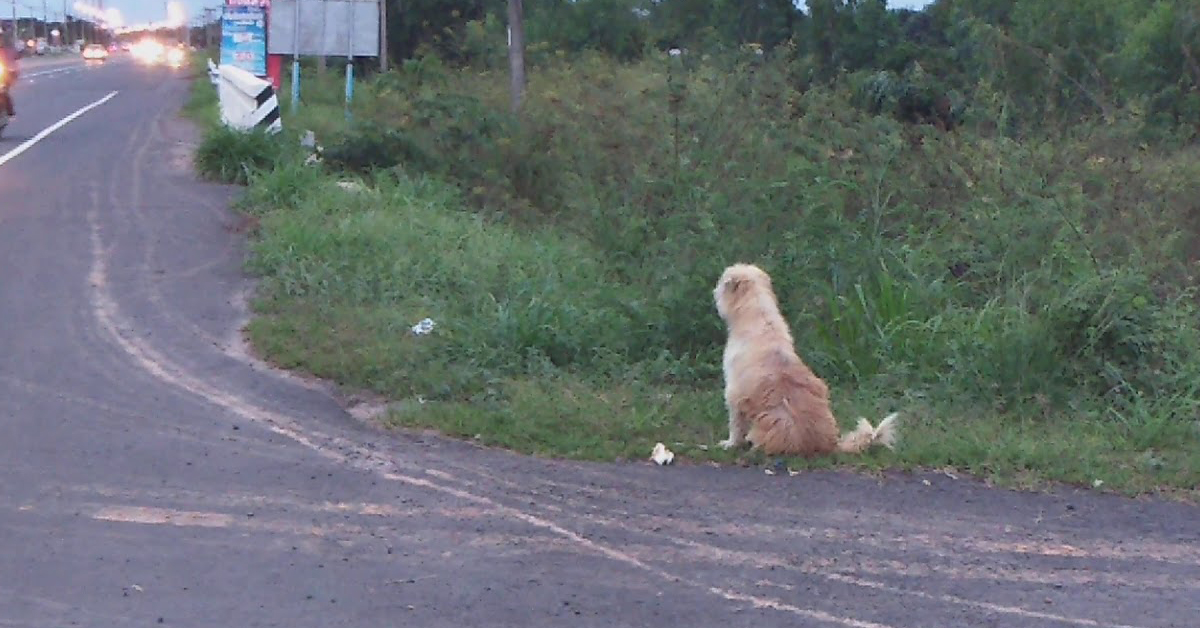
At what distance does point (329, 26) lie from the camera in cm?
2462

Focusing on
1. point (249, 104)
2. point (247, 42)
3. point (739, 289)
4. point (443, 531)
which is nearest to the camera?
point (443, 531)

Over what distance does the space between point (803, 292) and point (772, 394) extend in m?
2.16

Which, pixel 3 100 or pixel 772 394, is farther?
pixel 3 100

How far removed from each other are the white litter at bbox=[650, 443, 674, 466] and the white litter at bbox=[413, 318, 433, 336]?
2.57 meters

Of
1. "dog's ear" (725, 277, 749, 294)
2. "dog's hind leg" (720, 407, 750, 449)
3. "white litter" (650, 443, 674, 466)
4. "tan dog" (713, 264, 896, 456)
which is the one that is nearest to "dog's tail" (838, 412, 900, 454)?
"tan dog" (713, 264, 896, 456)

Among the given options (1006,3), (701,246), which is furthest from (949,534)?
(1006,3)

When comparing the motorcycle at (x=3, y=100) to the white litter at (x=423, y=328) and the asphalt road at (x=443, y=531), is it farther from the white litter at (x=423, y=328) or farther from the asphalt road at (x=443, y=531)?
the white litter at (x=423, y=328)

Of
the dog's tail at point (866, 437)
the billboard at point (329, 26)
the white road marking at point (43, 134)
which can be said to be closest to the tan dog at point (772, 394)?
the dog's tail at point (866, 437)

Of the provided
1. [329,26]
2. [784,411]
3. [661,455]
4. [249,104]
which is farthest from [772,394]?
[329,26]

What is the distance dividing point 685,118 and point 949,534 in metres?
5.68

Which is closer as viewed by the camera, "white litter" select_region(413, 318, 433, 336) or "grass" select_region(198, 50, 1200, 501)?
"grass" select_region(198, 50, 1200, 501)

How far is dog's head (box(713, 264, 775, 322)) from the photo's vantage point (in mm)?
8336

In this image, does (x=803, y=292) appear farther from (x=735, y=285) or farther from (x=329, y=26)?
(x=329, y=26)

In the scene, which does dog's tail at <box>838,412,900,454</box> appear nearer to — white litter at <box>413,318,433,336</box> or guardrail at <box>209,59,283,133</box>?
white litter at <box>413,318,433,336</box>
